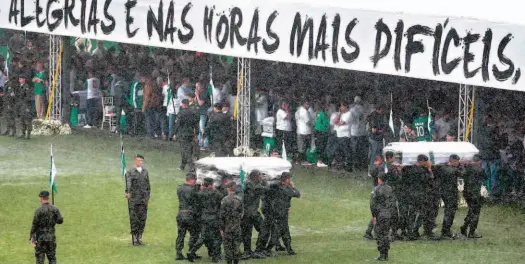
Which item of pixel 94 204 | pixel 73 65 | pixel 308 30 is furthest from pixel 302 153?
pixel 73 65

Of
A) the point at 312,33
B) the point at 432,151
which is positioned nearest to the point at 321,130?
the point at 312,33

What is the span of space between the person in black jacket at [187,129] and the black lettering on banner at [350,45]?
3.76 m

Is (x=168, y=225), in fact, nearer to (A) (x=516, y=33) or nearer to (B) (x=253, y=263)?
(B) (x=253, y=263)

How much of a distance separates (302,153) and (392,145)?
23.3 ft

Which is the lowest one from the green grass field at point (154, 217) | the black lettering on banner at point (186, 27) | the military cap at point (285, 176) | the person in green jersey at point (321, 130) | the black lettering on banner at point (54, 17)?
the green grass field at point (154, 217)

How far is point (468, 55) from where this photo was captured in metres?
25.0

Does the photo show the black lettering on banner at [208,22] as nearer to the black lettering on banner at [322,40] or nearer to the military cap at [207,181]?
the black lettering on banner at [322,40]

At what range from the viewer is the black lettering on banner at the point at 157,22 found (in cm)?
3139

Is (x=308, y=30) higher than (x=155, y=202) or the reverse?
higher

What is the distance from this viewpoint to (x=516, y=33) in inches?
949

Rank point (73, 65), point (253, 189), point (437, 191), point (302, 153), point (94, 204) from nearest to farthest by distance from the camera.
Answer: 1. point (253, 189)
2. point (437, 191)
3. point (94, 204)
4. point (302, 153)
5. point (73, 65)

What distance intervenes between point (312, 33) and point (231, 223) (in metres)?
7.65

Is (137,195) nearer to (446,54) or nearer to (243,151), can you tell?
(446,54)

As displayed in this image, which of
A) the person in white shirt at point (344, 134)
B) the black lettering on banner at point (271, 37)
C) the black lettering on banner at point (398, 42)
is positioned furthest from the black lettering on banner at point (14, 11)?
the black lettering on banner at point (398, 42)
